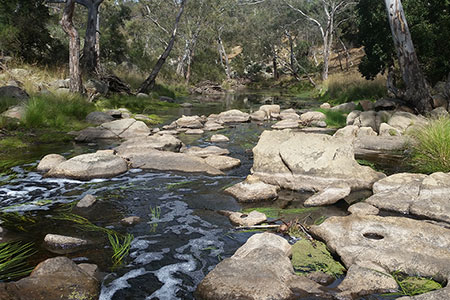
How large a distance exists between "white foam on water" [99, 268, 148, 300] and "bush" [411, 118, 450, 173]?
551cm

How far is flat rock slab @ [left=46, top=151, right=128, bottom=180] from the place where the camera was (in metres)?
6.81

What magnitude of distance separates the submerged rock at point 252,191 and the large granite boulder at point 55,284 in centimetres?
288

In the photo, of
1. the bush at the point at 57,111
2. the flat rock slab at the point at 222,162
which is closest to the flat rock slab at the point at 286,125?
the flat rock slab at the point at 222,162

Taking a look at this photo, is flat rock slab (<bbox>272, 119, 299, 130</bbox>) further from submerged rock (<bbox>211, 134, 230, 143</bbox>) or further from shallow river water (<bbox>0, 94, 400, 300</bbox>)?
shallow river water (<bbox>0, 94, 400, 300</bbox>)

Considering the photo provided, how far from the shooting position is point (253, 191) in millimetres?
5871

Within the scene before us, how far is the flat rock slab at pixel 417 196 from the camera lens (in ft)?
16.1

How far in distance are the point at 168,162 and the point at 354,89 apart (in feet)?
48.6

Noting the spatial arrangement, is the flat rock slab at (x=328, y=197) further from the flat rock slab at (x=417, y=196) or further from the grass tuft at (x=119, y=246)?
the grass tuft at (x=119, y=246)

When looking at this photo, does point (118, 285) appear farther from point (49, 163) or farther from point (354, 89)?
point (354, 89)

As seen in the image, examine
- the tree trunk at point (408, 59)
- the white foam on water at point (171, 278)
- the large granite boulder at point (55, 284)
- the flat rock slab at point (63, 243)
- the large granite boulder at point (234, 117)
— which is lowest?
the large granite boulder at point (234, 117)

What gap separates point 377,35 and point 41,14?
51.9ft

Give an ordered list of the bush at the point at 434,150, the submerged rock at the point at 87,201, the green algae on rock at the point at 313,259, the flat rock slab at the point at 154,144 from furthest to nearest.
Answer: the flat rock slab at the point at 154,144, the bush at the point at 434,150, the submerged rock at the point at 87,201, the green algae on rock at the point at 313,259

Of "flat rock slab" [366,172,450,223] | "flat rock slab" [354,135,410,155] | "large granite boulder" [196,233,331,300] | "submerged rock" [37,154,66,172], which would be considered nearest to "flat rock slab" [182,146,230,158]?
"submerged rock" [37,154,66,172]

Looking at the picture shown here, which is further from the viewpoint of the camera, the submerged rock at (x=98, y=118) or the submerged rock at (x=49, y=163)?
the submerged rock at (x=98, y=118)
